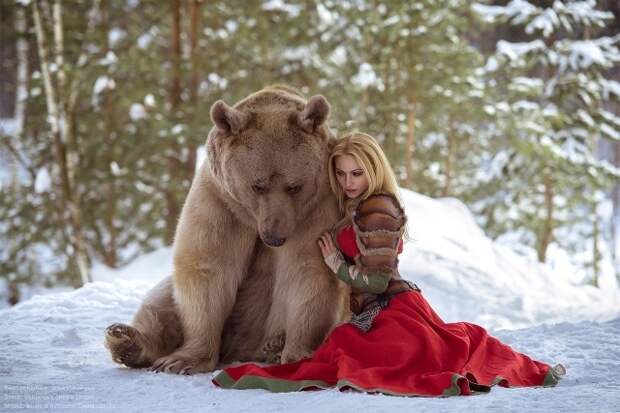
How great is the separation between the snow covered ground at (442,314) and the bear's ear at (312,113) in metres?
0.91

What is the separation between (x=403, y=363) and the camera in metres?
2.62

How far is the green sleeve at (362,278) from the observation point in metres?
2.90

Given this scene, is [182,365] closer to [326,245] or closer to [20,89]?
[326,245]

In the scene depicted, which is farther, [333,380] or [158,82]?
[158,82]

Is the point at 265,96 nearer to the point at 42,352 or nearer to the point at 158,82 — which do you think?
the point at 42,352

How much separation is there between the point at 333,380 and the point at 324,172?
3.10 feet

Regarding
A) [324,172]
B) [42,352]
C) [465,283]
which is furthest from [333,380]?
[465,283]

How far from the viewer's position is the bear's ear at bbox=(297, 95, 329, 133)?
294 centimetres

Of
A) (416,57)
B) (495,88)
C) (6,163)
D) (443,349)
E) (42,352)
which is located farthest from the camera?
(6,163)

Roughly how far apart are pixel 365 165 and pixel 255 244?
66 centimetres

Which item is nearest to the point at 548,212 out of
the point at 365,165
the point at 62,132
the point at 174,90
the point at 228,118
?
the point at 174,90

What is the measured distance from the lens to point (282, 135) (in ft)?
9.67

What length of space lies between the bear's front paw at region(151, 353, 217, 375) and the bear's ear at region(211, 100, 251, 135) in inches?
42.1

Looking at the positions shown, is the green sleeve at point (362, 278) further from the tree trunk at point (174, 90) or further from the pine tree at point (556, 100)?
the pine tree at point (556, 100)
